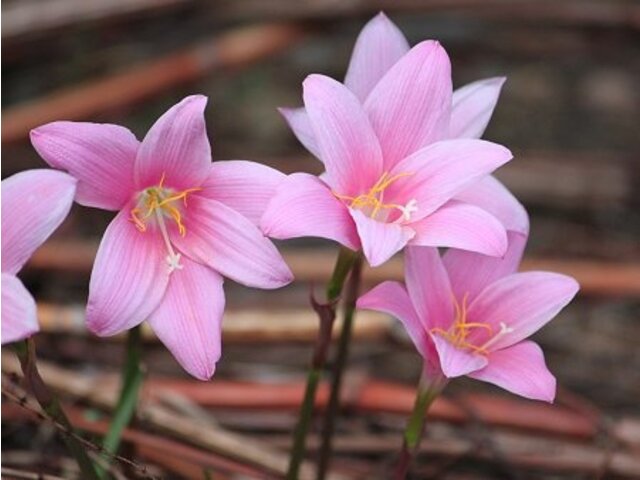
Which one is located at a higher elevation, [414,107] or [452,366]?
[414,107]

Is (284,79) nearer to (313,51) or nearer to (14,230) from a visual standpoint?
(313,51)

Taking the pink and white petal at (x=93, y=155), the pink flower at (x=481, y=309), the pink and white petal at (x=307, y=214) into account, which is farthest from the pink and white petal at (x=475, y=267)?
the pink and white petal at (x=93, y=155)

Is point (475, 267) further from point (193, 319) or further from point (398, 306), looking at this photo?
point (193, 319)

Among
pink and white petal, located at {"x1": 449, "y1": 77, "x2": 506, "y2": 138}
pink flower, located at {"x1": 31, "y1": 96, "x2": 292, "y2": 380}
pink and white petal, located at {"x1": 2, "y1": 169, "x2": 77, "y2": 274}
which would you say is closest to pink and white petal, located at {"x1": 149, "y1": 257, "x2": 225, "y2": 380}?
pink flower, located at {"x1": 31, "y1": 96, "x2": 292, "y2": 380}

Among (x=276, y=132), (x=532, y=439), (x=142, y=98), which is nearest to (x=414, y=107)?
(x=532, y=439)

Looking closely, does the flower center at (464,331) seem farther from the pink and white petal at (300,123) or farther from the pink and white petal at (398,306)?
the pink and white petal at (300,123)

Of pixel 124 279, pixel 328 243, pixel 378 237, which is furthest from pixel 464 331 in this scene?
pixel 328 243

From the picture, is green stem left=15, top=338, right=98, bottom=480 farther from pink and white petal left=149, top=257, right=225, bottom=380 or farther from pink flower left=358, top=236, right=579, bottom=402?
pink flower left=358, top=236, right=579, bottom=402
